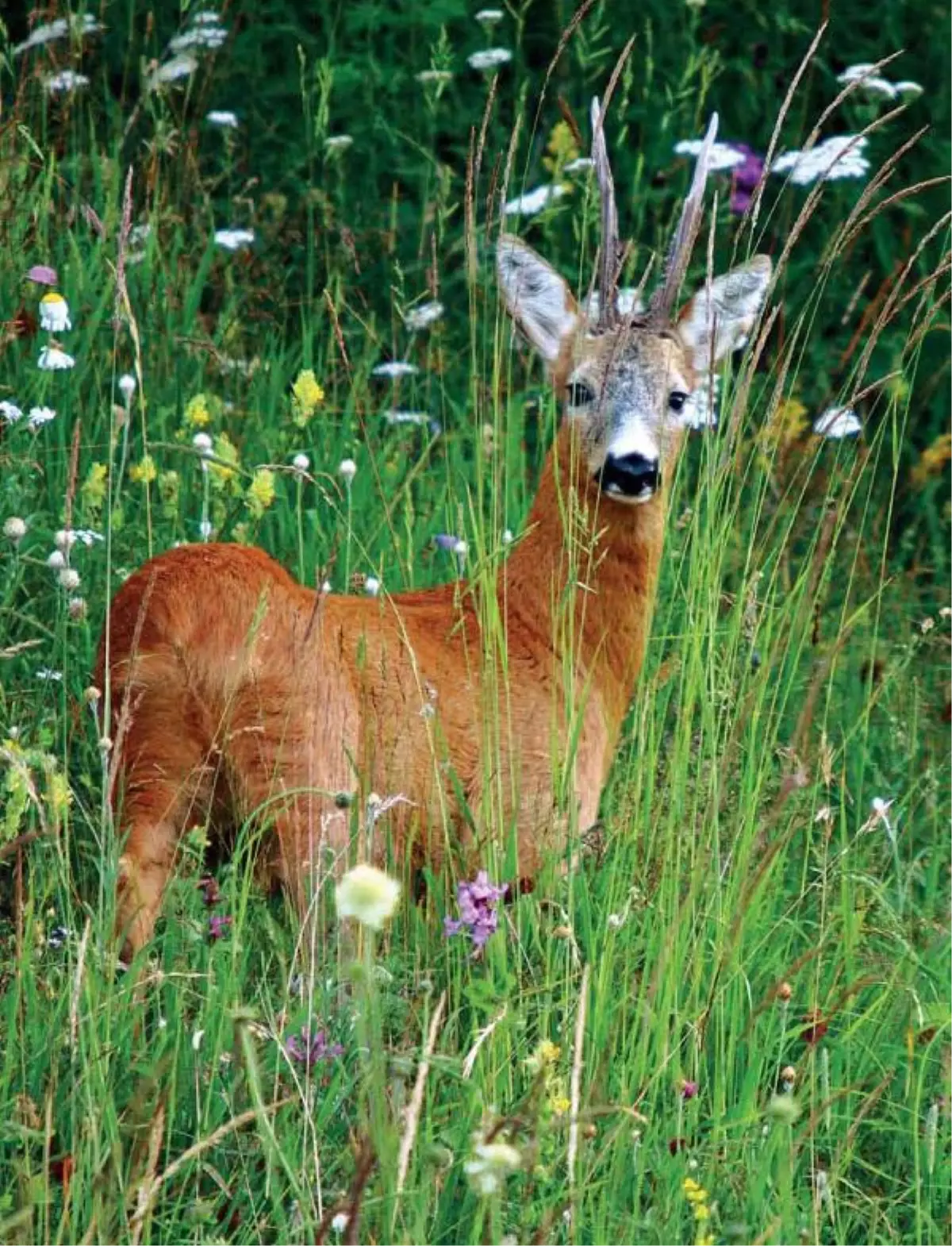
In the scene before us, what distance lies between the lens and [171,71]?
600 cm

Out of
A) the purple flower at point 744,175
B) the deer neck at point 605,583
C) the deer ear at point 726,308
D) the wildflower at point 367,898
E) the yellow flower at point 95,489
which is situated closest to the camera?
the wildflower at point 367,898

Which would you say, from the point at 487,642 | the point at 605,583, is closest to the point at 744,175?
the point at 605,583

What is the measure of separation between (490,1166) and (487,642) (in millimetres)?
1474

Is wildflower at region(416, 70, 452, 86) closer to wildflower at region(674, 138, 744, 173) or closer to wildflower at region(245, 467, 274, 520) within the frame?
wildflower at region(674, 138, 744, 173)

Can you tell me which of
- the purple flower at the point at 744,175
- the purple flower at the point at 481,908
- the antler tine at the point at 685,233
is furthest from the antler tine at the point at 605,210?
the purple flower at the point at 744,175

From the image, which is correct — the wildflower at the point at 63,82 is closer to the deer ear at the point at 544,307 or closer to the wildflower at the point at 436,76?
the wildflower at the point at 436,76

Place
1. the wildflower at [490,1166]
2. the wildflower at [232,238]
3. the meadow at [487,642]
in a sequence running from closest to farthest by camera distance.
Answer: the wildflower at [490,1166] → the meadow at [487,642] → the wildflower at [232,238]

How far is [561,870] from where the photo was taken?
347 centimetres

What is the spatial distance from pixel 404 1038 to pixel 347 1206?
2.50 ft

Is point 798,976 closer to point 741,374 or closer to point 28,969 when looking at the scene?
point 741,374

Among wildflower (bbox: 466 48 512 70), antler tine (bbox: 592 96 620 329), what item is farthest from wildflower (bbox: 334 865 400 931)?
wildflower (bbox: 466 48 512 70)

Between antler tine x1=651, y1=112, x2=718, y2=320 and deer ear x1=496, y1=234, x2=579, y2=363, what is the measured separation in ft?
0.96

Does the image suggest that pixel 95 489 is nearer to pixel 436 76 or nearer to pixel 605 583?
pixel 605 583

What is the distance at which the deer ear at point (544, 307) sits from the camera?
4.64m
